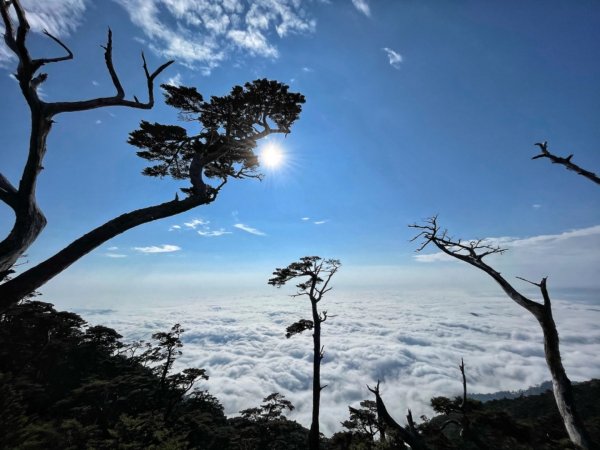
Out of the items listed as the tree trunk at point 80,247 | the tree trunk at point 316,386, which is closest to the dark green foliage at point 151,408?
the tree trunk at point 316,386

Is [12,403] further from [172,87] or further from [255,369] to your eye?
[255,369]

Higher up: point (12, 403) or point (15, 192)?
point (15, 192)

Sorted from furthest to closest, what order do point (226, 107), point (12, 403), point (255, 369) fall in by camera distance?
point (255, 369)
point (226, 107)
point (12, 403)

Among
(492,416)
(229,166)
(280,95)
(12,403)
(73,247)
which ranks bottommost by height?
(492,416)

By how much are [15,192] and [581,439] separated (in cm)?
1114

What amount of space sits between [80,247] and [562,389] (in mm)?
9875

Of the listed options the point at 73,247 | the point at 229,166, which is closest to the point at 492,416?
the point at 229,166

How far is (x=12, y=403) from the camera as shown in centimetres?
559

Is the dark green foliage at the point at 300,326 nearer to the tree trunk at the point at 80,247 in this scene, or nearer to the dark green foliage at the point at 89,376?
the dark green foliage at the point at 89,376

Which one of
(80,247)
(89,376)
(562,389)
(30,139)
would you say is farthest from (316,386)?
(89,376)

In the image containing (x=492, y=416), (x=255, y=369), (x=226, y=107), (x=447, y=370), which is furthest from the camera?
(x=447, y=370)

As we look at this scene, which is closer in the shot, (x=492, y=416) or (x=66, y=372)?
(x=492, y=416)

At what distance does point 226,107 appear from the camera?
861 cm

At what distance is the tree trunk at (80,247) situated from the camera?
3.31 m
